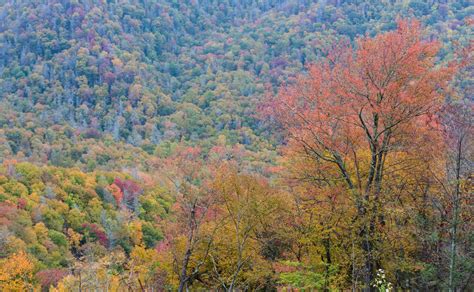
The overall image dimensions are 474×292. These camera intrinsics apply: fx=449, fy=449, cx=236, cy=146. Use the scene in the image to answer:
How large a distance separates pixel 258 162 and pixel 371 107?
52174 millimetres

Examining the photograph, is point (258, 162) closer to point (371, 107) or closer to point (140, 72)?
point (371, 107)

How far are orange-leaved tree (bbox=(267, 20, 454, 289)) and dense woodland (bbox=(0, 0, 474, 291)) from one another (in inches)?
2.4

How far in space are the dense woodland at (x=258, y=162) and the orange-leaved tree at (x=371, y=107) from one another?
0.20 ft

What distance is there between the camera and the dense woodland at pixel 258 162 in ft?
44.7

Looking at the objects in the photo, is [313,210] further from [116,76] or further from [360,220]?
[116,76]

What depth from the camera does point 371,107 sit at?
1390 cm

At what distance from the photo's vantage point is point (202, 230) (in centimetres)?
2000

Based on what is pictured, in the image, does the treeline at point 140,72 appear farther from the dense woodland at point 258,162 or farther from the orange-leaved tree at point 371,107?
the orange-leaved tree at point 371,107

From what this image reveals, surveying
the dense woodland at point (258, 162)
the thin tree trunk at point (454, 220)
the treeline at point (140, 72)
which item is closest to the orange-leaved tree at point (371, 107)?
the dense woodland at point (258, 162)

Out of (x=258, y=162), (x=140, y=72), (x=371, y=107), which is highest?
(x=371, y=107)

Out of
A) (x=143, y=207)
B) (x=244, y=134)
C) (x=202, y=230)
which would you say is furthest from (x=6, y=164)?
(x=202, y=230)

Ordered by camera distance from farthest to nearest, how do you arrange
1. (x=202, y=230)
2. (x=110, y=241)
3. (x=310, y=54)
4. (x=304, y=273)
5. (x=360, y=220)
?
1. (x=310, y=54)
2. (x=110, y=241)
3. (x=202, y=230)
4. (x=304, y=273)
5. (x=360, y=220)

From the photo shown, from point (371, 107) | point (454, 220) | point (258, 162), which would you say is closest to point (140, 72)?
point (258, 162)

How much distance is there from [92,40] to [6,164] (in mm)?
118204
